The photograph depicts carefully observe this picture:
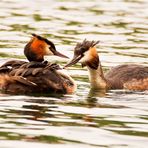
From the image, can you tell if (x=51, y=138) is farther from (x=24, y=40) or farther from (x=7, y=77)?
(x=24, y=40)

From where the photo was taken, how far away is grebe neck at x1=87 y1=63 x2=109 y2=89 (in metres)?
15.9

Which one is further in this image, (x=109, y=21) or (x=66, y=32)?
(x=109, y=21)

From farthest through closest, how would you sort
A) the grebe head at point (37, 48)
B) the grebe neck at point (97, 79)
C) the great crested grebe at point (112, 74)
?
the grebe neck at point (97, 79) → the great crested grebe at point (112, 74) → the grebe head at point (37, 48)

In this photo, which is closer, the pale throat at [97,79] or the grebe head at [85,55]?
the grebe head at [85,55]

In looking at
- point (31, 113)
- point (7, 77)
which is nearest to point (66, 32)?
point (7, 77)

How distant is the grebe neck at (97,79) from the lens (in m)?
15.9

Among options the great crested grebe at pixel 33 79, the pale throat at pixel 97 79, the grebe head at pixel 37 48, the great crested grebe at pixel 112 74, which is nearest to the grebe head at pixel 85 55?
the great crested grebe at pixel 112 74

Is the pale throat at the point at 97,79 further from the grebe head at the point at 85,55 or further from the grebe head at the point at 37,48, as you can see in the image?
the grebe head at the point at 37,48

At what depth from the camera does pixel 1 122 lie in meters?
11.4

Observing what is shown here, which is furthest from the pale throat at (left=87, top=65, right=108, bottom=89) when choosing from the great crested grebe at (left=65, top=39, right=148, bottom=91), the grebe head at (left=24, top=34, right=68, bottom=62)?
the grebe head at (left=24, top=34, right=68, bottom=62)

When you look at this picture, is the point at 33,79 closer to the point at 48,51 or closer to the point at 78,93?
the point at 78,93

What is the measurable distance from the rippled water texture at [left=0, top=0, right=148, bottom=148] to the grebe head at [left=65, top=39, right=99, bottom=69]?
18.8 inches

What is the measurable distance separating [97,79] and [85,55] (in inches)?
25.1

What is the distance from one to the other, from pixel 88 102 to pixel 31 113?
172 centimetres
